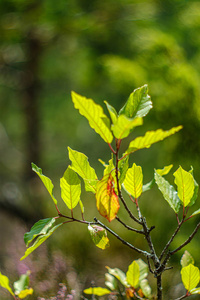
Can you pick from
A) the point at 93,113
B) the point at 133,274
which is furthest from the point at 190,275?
the point at 93,113

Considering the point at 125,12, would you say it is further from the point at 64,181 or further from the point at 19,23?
the point at 64,181

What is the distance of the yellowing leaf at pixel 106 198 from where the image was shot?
0.44 meters

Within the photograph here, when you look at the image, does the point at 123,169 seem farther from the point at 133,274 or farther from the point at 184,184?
the point at 133,274

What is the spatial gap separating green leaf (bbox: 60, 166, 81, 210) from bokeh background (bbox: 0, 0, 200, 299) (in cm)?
62

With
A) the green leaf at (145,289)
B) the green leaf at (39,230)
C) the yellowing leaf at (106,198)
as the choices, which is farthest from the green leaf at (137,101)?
the green leaf at (145,289)

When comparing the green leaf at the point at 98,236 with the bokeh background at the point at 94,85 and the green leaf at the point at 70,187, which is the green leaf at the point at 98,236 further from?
the bokeh background at the point at 94,85

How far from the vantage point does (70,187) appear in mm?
479

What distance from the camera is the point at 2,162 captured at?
5082 millimetres

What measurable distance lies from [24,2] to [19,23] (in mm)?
241

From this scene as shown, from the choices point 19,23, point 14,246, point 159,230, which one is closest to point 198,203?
point 159,230

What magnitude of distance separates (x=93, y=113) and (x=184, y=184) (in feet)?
0.64

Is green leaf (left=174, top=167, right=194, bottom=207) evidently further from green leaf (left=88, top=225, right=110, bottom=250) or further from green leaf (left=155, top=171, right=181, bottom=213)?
green leaf (left=88, top=225, right=110, bottom=250)

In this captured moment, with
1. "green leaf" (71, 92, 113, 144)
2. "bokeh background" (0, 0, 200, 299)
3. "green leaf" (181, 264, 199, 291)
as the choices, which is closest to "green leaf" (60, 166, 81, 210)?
A: "green leaf" (71, 92, 113, 144)

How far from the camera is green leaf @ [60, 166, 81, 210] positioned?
1.55ft
